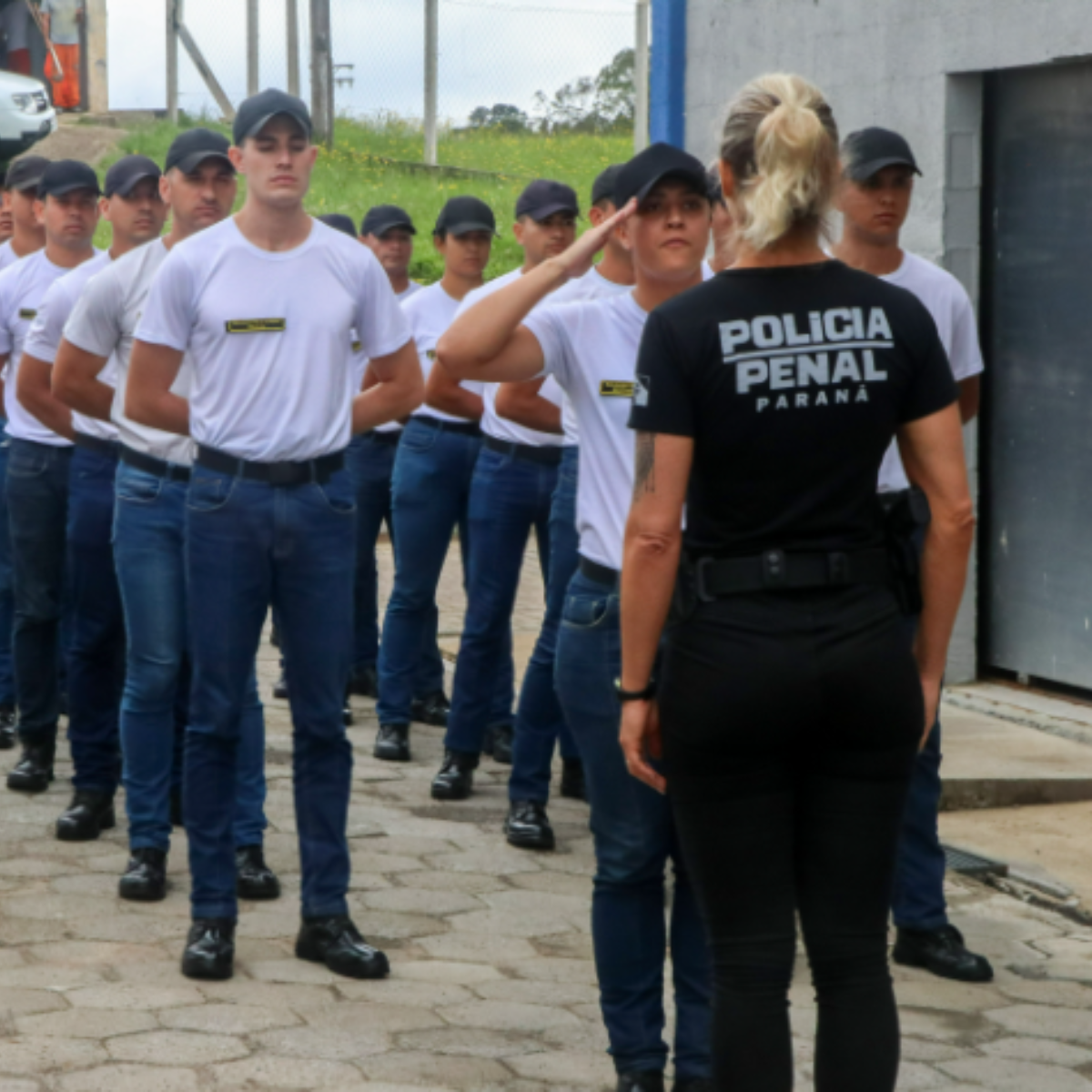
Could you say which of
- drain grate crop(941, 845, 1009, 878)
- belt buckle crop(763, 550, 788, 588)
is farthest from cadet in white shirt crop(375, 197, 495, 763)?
belt buckle crop(763, 550, 788, 588)

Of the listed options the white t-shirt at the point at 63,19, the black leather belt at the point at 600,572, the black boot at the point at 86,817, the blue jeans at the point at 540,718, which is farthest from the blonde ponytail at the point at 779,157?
the white t-shirt at the point at 63,19

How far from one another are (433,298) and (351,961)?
3.98 m

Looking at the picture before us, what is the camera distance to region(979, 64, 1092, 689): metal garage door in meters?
8.03

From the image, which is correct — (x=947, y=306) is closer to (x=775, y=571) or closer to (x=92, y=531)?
(x=775, y=571)

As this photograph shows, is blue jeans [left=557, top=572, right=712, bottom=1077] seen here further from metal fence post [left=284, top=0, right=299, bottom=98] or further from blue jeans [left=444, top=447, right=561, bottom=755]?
metal fence post [left=284, top=0, right=299, bottom=98]

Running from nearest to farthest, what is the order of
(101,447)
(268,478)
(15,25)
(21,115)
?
(268,478) → (101,447) → (21,115) → (15,25)

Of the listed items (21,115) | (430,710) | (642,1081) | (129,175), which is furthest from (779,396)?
(21,115)

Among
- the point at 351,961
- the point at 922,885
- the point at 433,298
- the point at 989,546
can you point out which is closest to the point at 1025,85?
the point at 989,546

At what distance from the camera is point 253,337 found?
489cm

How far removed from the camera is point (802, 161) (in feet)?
10.7

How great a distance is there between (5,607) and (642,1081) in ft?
14.9

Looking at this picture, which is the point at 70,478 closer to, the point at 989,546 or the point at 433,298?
the point at 433,298

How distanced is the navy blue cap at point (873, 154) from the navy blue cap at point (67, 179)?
3072 mm

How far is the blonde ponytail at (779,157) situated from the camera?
10.7ft
